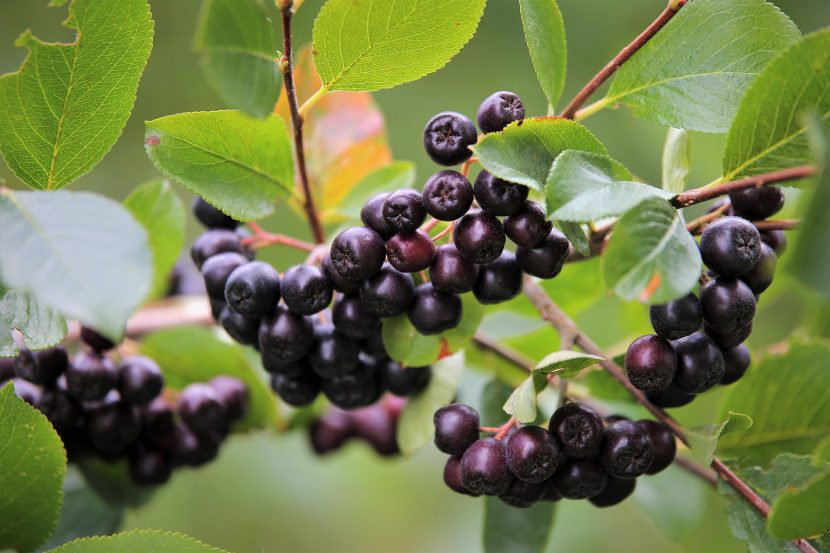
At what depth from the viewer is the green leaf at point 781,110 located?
0.89 metres

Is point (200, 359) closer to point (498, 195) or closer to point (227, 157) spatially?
point (227, 157)

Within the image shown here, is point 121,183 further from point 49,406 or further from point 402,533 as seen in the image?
point 49,406

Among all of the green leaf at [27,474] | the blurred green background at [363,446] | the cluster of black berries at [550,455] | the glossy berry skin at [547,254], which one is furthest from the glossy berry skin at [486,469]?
the blurred green background at [363,446]

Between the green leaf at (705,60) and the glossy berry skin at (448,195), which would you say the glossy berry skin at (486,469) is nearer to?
the glossy berry skin at (448,195)

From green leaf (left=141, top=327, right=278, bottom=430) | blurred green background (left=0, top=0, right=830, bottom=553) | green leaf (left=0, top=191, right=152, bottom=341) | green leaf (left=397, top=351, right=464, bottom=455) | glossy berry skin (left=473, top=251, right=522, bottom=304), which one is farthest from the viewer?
blurred green background (left=0, top=0, right=830, bottom=553)

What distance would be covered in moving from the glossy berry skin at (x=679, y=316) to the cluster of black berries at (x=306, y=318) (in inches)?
13.8

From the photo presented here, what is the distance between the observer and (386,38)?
41.7 inches

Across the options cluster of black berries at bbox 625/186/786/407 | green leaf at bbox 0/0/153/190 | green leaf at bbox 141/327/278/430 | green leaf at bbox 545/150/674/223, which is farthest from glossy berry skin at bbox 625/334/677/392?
green leaf at bbox 141/327/278/430

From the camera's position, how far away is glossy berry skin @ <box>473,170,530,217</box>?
987 mm

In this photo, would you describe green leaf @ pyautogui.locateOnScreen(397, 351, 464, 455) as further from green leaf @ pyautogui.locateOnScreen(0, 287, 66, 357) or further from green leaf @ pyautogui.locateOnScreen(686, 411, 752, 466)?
green leaf @ pyautogui.locateOnScreen(0, 287, 66, 357)

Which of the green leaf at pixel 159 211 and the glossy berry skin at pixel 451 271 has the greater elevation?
the glossy berry skin at pixel 451 271

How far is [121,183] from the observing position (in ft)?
11.7

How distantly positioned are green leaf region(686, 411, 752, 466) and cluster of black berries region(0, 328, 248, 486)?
86 centimetres

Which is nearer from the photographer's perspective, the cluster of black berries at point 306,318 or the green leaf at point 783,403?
the cluster of black berries at point 306,318
